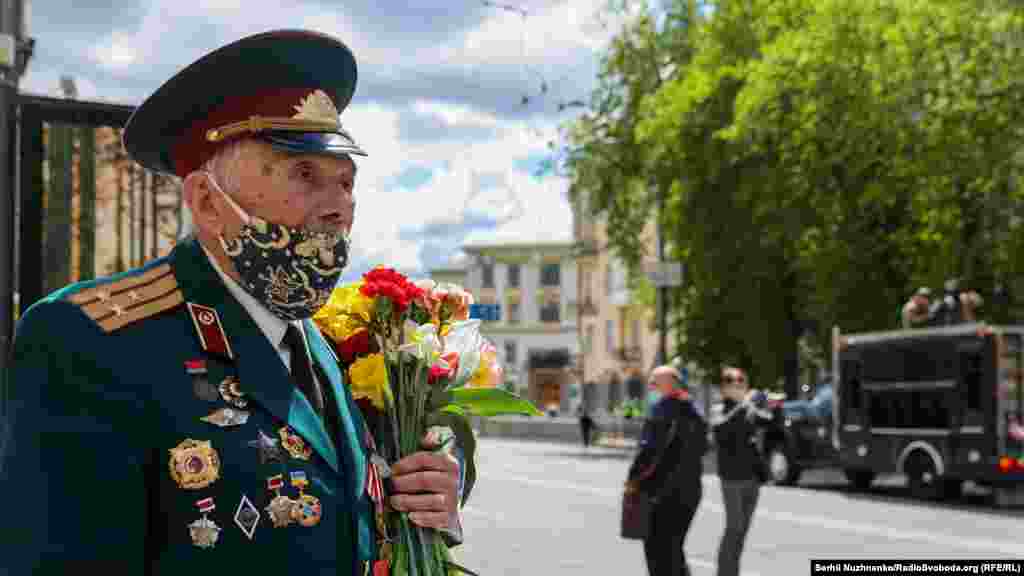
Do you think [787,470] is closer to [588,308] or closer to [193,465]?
[193,465]

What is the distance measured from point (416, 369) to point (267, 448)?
56cm

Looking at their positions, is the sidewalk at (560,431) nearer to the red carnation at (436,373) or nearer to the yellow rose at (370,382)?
the red carnation at (436,373)

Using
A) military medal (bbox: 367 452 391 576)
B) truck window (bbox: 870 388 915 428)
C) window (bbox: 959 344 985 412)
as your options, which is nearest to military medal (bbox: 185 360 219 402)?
military medal (bbox: 367 452 391 576)

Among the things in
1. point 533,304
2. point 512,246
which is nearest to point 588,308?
point 533,304

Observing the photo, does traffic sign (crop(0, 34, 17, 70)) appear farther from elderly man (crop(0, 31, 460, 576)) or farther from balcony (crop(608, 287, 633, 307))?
balcony (crop(608, 287, 633, 307))

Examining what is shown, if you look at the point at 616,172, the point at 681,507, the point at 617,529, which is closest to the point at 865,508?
the point at 617,529

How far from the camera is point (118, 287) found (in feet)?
7.45

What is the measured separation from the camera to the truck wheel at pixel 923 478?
22.7 m

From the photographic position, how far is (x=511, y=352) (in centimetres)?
10394

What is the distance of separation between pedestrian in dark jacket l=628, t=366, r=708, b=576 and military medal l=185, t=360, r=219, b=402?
8.01 metres

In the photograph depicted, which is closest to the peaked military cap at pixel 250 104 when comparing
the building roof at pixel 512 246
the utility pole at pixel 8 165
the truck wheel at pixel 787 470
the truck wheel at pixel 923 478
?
the utility pole at pixel 8 165

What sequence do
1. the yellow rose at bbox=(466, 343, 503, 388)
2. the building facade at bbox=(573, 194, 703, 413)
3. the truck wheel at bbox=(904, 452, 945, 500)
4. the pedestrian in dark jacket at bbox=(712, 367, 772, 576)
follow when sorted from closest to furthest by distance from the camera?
the yellow rose at bbox=(466, 343, 503, 388), the pedestrian in dark jacket at bbox=(712, 367, 772, 576), the truck wheel at bbox=(904, 452, 945, 500), the building facade at bbox=(573, 194, 703, 413)

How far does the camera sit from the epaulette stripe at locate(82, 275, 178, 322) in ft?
7.18

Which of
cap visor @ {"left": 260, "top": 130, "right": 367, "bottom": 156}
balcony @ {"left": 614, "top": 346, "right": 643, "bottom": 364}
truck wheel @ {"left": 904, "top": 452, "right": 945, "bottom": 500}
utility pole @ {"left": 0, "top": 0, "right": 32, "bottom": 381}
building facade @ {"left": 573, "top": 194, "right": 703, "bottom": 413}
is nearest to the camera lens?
cap visor @ {"left": 260, "top": 130, "right": 367, "bottom": 156}
